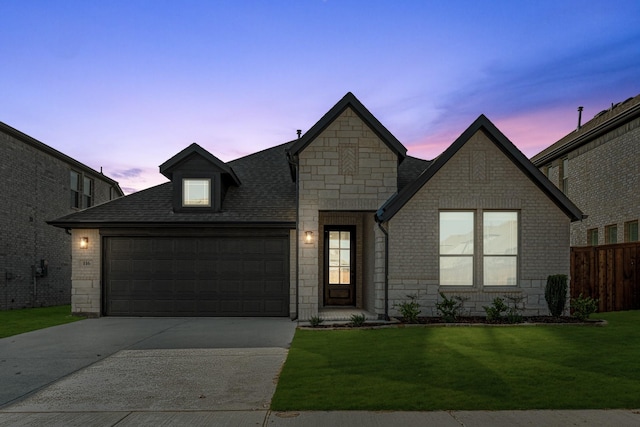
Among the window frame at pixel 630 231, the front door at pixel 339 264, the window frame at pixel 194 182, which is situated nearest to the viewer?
the window frame at pixel 194 182

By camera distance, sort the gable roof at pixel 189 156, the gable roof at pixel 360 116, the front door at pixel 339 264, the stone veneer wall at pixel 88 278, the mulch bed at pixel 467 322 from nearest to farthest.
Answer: the mulch bed at pixel 467 322 → the gable roof at pixel 360 116 → the stone veneer wall at pixel 88 278 → the gable roof at pixel 189 156 → the front door at pixel 339 264

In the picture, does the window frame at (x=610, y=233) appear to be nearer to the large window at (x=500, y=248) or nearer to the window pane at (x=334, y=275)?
the large window at (x=500, y=248)

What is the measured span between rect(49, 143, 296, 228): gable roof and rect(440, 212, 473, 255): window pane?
4620 mm

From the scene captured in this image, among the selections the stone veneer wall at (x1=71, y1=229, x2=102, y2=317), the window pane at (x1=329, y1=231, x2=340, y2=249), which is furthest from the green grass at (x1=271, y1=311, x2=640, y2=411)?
the stone veneer wall at (x1=71, y1=229, x2=102, y2=317)

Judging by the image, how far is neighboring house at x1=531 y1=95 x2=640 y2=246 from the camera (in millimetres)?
17812

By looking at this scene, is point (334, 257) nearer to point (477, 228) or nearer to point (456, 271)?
point (456, 271)

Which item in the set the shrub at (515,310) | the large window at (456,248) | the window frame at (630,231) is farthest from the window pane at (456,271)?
the window frame at (630,231)

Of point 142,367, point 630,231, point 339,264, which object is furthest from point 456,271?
point 630,231

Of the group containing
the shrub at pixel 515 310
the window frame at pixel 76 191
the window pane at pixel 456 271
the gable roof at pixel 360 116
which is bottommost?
the shrub at pixel 515 310

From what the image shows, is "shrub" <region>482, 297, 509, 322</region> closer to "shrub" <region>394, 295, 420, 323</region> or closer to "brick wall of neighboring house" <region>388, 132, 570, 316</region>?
"brick wall of neighboring house" <region>388, 132, 570, 316</region>

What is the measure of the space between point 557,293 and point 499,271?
5.07 feet

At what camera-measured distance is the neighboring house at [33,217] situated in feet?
61.5

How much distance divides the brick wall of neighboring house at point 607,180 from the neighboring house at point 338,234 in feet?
25.2

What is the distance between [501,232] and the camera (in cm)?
1275
